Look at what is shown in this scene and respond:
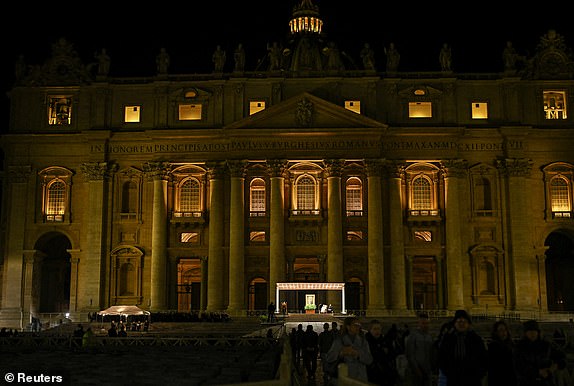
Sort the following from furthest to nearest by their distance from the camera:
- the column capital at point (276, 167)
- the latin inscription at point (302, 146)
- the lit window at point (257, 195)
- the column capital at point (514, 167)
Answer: the lit window at point (257, 195), the column capital at point (514, 167), the latin inscription at point (302, 146), the column capital at point (276, 167)

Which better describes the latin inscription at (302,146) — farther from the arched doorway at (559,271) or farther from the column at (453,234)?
the arched doorway at (559,271)

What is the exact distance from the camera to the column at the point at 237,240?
204 feet

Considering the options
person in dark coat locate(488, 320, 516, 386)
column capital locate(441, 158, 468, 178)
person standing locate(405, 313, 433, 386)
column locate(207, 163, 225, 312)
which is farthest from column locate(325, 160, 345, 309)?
person in dark coat locate(488, 320, 516, 386)

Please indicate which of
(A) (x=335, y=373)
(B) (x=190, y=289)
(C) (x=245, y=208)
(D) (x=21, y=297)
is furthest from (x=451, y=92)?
(A) (x=335, y=373)

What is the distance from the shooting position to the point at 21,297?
210 ft

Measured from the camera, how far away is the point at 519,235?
6369 centimetres

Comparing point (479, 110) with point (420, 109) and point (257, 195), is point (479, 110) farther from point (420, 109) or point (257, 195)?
point (257, 195)

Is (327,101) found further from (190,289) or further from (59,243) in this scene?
(59,243)

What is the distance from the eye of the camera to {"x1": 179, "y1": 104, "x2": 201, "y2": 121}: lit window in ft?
220

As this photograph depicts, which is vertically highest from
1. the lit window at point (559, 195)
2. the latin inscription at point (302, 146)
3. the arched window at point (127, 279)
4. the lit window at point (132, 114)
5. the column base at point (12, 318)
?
the lit window at point (132, 114)

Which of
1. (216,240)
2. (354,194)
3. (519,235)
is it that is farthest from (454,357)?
(519,235)

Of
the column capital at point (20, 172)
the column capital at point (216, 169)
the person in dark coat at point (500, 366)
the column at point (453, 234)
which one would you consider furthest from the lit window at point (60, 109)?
the person in dark coat at point (500, 366)

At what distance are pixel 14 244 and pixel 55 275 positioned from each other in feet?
19.4

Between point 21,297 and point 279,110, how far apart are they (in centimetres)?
2642
